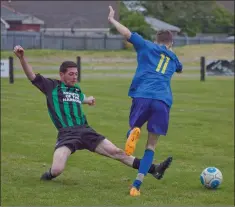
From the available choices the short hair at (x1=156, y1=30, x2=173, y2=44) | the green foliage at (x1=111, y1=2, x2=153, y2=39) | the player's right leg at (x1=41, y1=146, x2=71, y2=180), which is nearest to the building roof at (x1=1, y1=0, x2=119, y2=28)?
the green foliage at (x1=111, y1=2, x2=153, y2=39)

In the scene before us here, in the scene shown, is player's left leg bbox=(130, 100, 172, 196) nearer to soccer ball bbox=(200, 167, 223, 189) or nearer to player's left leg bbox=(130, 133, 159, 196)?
player's left leg bbox=(130, 133, 159, 196)

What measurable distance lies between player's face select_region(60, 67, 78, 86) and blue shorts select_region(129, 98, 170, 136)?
38.9 inches

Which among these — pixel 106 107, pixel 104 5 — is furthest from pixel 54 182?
pixel 104 5

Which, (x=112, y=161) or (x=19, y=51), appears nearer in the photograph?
(x=19, y=51)

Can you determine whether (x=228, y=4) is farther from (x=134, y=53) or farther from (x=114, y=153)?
(x=114, y=153)

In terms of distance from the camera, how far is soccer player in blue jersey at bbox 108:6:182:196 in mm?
8742

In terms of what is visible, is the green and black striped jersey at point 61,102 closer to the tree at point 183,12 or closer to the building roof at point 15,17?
the building roof at point 15,17

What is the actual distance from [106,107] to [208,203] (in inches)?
495

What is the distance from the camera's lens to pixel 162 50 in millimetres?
8789

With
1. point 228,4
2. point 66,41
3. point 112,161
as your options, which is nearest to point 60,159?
point 112,161

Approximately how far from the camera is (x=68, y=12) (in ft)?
280

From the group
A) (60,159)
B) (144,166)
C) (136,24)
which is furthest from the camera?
(136,24)

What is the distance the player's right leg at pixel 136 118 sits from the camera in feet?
28.1

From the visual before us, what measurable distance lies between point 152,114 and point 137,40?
94cm
